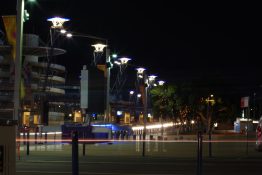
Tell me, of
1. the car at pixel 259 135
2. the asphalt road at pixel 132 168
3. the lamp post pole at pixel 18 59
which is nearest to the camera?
the asphalt road at pixel 132 168

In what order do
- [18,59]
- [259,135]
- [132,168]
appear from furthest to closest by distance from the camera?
1. [259,135]
2. [18,59]
3. [132,168]

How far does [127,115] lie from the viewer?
79.3 m

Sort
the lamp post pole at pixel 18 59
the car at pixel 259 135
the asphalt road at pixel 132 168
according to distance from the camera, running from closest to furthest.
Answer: the asphalt road at pixel 132 168 → the lamp post pole at pixel 18 59 → the car at pixel 259 135

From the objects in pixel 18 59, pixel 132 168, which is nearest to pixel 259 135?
pixel 132 168

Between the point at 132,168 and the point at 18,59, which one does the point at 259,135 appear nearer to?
the point at 132,168

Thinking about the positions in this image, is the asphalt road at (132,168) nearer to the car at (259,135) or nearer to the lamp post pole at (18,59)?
the lamp post pole at (18,59)

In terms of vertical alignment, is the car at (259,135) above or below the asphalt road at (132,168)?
above

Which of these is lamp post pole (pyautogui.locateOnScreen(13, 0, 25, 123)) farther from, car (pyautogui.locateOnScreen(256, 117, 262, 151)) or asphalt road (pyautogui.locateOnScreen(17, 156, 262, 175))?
car (pyautogui.locateOnScreen(256, 117, 262, 151))

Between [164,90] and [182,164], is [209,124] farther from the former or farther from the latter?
[182,164]

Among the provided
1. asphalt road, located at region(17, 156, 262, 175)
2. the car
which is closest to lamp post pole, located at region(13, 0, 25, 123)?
asphalt road, located at region(17, 156, 262, 175)

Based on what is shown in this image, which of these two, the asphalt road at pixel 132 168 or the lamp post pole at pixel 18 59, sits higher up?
the lamp post pole at pixel 18 59

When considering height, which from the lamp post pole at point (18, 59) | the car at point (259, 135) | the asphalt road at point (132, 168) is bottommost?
the asphalt road at point (132, 168)

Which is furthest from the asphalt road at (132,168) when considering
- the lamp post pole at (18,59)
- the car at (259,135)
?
the car at (259,135)

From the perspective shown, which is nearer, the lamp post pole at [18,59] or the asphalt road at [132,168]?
the asphalt road at [132,168]
